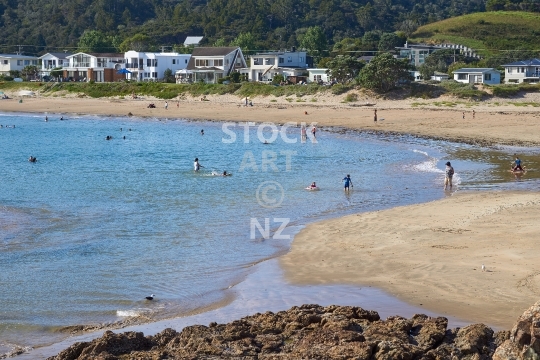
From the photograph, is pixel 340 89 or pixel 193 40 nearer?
pixel 340 89

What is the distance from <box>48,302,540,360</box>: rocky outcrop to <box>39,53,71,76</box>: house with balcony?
306 ft

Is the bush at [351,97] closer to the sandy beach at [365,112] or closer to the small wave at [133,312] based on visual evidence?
the sandy beach at [365,112]

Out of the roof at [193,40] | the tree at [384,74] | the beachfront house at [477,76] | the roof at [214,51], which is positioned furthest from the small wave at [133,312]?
the roof at [193,40]

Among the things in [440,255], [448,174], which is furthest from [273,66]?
[440,255]

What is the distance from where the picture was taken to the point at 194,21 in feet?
438

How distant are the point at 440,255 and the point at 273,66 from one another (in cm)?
6846

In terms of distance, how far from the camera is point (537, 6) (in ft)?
413

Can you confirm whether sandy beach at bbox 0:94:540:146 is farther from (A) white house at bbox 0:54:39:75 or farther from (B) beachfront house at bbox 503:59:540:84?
(A) white house at bbox 0:54:39:75

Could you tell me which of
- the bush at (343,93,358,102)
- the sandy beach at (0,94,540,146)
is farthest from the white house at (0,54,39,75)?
the bush at (343,93,358,102)

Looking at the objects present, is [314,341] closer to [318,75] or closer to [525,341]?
[525,341]

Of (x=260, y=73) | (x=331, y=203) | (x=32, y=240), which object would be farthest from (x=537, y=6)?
(x=32, y=240)

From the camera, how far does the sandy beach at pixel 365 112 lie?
1822 inches

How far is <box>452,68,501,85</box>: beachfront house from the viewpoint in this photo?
70.4 metres

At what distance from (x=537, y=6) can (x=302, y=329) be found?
128m
